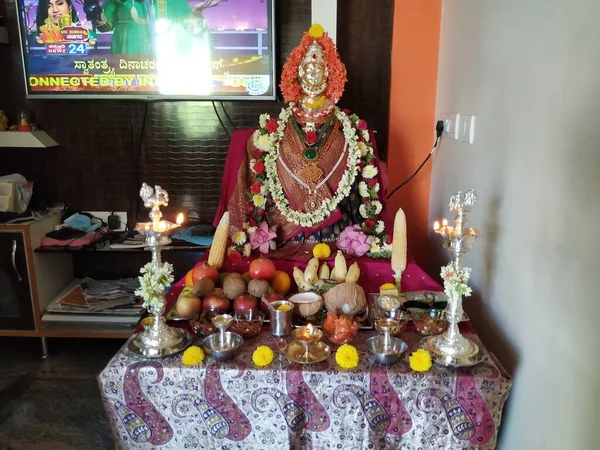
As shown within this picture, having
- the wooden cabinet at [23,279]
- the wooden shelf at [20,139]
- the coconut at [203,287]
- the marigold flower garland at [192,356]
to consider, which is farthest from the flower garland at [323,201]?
the wooden shelf at [20,139]

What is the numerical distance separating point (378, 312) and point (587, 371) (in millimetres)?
675

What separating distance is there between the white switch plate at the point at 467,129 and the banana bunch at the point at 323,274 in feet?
2.37

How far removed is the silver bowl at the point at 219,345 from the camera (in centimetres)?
143

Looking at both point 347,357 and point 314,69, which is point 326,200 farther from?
point 347,357

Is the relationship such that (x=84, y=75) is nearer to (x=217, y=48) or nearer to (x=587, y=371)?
(x=217, y=48)

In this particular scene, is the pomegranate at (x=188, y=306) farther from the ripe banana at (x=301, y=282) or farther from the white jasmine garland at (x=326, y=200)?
the white jasmine garland at (x=326, y=200)

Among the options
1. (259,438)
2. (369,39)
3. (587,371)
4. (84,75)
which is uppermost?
(369,39)

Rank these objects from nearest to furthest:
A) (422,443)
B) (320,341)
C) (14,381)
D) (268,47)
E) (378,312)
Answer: (422,443) < (320,341) < (378,312) < (14,381) < (268,47)

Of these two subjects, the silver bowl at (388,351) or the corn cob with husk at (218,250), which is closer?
the silver bowl at (388,351)

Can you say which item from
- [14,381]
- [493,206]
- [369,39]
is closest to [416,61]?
[369,39]

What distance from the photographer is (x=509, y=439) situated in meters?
1.59

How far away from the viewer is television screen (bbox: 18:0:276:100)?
8.54 ft

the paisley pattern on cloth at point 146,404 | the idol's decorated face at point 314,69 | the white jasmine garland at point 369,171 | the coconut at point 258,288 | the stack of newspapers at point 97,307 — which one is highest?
the idol's decorated face at point 314,69

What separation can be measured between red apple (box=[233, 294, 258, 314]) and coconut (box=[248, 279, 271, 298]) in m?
0.05
